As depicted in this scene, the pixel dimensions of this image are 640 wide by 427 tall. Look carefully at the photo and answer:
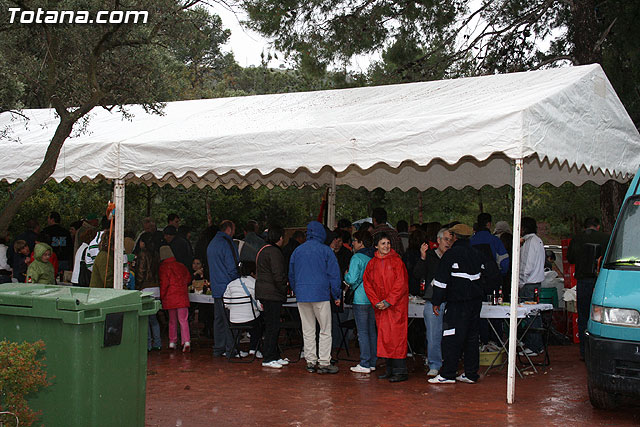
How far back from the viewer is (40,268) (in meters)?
10.0

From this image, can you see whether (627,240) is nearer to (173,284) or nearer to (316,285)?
(316,285)

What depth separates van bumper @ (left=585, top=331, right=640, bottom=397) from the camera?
19.6 feet

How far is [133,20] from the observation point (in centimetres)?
793

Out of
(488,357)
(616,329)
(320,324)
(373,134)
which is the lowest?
(488,357)

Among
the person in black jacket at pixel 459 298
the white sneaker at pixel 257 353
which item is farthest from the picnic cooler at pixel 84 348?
the white sneaker at pixel 257 353

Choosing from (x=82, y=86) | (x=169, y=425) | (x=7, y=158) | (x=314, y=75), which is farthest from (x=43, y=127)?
(x=314, y=75)

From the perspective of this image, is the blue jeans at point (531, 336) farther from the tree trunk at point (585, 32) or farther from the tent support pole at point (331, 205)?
the tree trunk at point (585, 32)

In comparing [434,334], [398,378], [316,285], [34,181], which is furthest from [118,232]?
[434,334]

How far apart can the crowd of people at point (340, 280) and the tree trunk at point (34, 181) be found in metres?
2.29

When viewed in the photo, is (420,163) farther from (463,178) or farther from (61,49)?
(463,178)

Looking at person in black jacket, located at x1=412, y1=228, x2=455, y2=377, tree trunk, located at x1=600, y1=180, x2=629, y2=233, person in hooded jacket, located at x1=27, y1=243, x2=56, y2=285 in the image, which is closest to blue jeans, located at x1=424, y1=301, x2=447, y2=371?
person in black jacket, located at x1=412, y1=228, x2=455, y2=377

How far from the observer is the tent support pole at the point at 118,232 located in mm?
9148

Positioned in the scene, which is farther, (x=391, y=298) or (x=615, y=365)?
(x=391, y=298)

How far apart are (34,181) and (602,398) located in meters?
5.79
